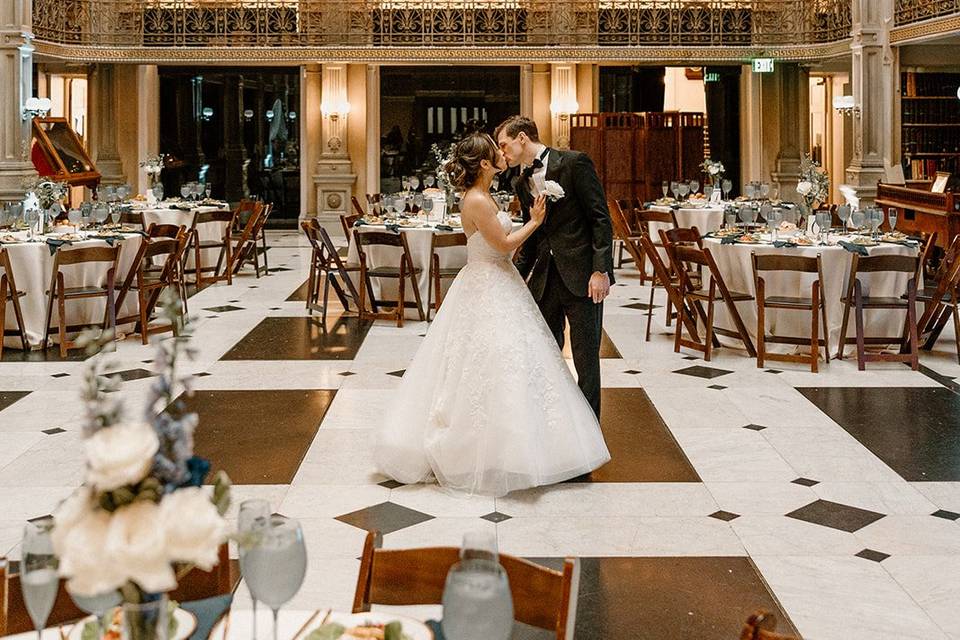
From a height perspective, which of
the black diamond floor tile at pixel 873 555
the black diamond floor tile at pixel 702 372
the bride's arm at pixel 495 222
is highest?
the bride's arm at pixel 495 222

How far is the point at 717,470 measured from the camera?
5.41m

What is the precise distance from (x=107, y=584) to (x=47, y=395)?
20.0 feet

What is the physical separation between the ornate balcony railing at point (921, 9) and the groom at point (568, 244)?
1015cm

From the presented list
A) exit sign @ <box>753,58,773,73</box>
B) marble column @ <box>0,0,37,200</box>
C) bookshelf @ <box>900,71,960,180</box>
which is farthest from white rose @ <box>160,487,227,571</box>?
exit sign @ <box>753,58,773,73</box>

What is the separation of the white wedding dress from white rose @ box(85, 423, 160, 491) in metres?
3.54

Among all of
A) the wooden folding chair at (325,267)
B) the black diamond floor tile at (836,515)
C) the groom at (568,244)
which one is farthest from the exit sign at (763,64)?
the black diamond floor tile at (836,515)

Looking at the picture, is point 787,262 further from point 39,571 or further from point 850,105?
point 850,105

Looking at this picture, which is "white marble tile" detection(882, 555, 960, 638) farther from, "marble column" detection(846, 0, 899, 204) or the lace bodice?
"marble column" detection(846, 0, 899, 204)

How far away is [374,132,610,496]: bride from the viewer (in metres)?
4.92

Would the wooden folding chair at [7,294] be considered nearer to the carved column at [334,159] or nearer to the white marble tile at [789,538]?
the white marble tile at [789,538]

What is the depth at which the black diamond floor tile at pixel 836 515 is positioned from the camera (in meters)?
4.62

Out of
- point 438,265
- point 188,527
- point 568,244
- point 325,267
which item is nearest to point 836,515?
point 568,244

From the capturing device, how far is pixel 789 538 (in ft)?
14.6

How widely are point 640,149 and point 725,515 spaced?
13.8 m
